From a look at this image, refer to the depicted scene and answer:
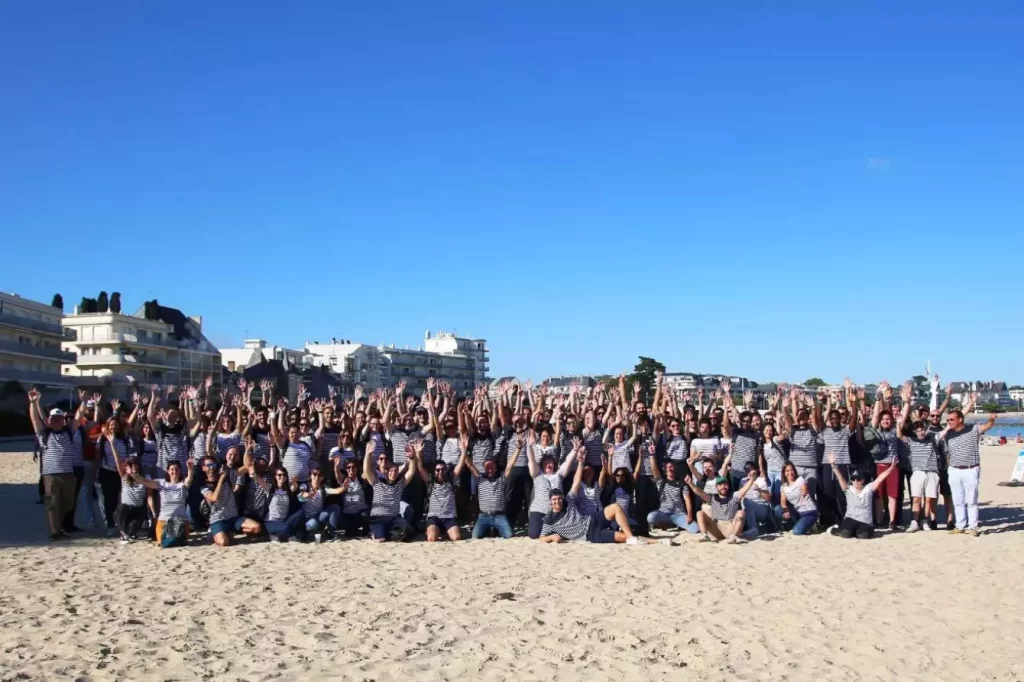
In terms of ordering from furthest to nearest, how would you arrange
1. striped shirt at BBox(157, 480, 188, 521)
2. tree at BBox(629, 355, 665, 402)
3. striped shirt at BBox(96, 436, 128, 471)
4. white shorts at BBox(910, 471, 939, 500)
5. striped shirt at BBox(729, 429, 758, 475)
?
tree at BBox(629, 355, 665, 402) → striped shirt at BBox(729, 429, 758, 475) → white shorts at BBox(910, 471, 939, 500) → striped shirt at BBox(96, 436, 128, 471) → striped shirt at BBox(157, 480, 188, 521)

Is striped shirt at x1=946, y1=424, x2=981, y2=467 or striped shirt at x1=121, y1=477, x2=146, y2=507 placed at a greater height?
striped shirt at x1=946, y1=424, x2=981, y2=467

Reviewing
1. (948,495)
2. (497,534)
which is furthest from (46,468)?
(948,495)

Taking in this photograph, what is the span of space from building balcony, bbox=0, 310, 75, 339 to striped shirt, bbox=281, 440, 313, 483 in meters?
52.9

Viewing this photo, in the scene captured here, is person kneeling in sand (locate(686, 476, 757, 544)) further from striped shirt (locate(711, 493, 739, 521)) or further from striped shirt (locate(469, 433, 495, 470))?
striped shirt (locate(469, 433, 495, 470))

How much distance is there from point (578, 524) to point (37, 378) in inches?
2247

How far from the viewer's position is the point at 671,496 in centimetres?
1177

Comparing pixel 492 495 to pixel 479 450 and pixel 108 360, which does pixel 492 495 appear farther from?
pixel 108 360

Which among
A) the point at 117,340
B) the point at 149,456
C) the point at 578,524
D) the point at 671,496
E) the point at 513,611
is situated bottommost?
the point at 513,611

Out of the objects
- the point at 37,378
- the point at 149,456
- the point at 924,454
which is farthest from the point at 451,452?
the point at 37,378

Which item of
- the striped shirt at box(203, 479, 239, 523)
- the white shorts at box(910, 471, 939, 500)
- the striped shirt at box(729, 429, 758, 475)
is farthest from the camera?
the striped shirt at box(729, 429, 758, 475)

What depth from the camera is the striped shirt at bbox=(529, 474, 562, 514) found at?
Result: 11.0 meters

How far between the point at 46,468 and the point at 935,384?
52.2 feet

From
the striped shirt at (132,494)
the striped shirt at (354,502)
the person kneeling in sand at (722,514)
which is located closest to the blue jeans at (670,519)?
the person kneeling in sand at (722,514)

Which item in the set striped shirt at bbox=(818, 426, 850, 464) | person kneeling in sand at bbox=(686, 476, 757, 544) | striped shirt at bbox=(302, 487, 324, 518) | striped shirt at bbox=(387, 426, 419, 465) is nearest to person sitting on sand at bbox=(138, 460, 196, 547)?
striped shirt at bbox=(302, 487, 324, 518)
